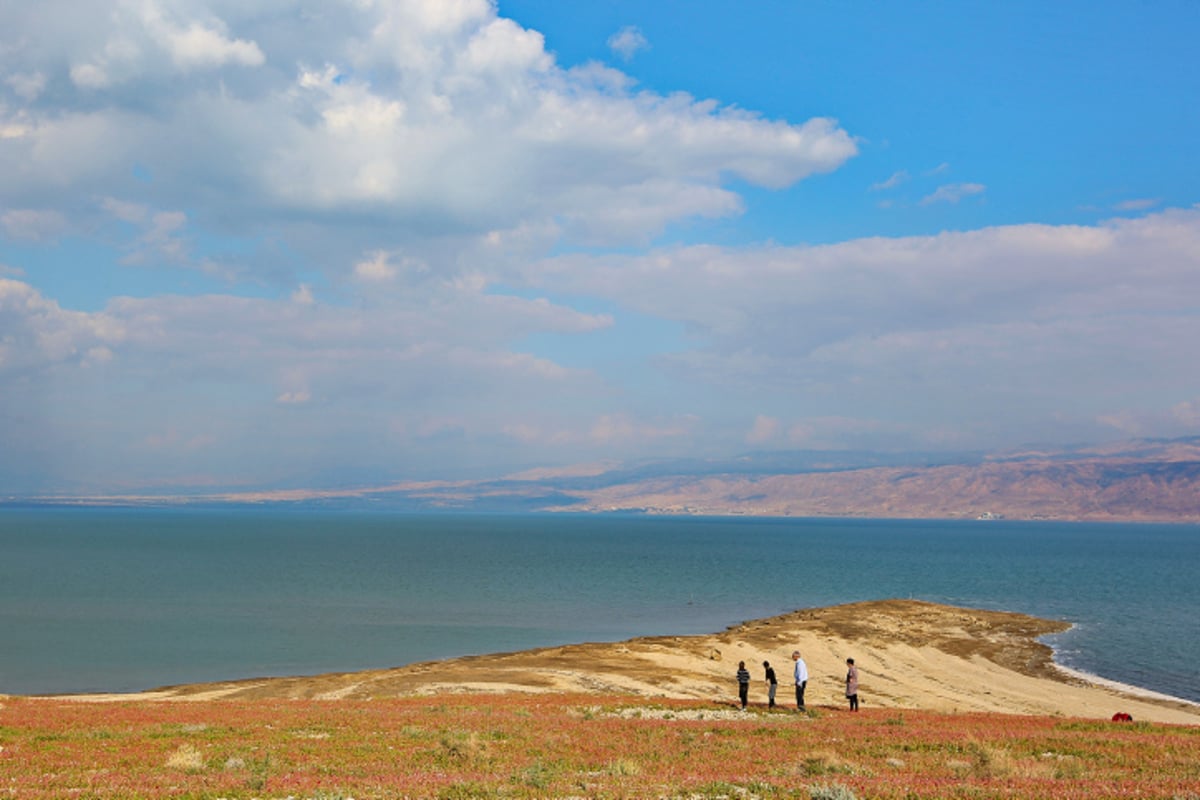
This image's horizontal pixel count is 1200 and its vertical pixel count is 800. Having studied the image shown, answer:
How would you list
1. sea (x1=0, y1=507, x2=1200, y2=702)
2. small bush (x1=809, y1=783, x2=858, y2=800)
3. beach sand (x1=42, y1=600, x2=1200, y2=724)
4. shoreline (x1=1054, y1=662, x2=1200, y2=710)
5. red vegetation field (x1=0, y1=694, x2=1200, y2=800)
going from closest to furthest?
small bush (x1=809, y1=783, x2=858, y2=800), red vegetation field (x1=0, y1=694, x2=1200, y2=800), beach sand (x1=42, y1=600, x2=1200, y2=724), shoreline (x1=1054, y1=662, x2=1200, y2=710), sea (x1=0, y1=507, x2=1200, y2=702)

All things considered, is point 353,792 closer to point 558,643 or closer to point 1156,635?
point 558,643

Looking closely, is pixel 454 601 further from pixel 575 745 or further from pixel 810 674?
pixel 575 745

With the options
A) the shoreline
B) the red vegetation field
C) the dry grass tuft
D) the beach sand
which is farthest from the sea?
the dry grass tuft

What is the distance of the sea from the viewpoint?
57.7 metres

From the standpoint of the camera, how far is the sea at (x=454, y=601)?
57688 mm

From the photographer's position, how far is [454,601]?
90125mm

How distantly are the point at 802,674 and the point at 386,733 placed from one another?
16259 mm

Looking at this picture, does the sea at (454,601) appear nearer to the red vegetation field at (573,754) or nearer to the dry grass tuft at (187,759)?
the red vegetation field at (573,754)

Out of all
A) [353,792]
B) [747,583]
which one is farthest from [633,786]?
[747,583]

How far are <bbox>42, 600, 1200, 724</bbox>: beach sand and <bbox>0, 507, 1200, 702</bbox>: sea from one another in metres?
5.31

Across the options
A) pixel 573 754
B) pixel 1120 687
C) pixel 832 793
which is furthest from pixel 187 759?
pixel 1120 687

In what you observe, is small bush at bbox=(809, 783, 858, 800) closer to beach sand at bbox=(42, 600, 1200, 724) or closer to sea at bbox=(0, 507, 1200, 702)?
beach sand at bbox=(42, 600, 1200, 724)

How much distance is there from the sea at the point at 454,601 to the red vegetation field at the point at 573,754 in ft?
96.4

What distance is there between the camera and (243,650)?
198ft
